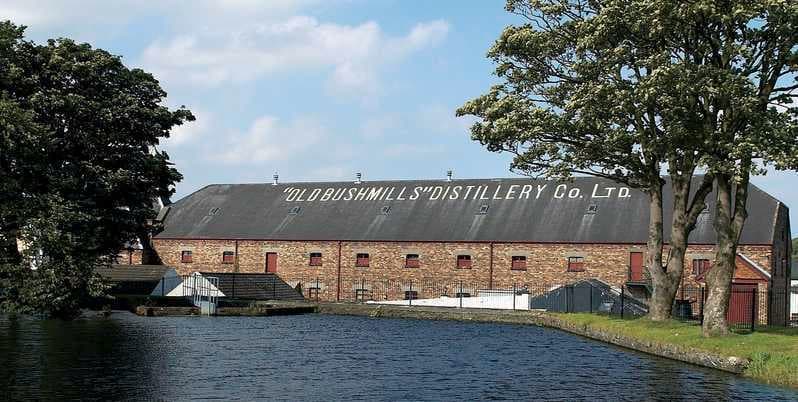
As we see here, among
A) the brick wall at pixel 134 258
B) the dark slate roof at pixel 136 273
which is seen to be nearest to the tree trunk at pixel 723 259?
the dark slate roof at pixel 136 273

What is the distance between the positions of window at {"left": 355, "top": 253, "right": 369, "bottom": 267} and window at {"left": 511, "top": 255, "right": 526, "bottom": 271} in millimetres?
9749

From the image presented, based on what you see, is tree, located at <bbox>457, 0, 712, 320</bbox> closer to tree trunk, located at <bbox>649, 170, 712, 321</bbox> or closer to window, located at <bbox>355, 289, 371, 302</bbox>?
tree trunk, located at <bbox>649, 170, 712, 321</bbox>

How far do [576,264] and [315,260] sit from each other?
17.6m

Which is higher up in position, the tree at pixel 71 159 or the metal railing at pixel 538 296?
the tree at pixel 71 159

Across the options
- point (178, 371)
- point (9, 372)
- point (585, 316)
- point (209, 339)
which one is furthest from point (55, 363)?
point (585, 316)

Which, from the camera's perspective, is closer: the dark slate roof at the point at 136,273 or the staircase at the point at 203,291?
the staircase at the point at 203,291

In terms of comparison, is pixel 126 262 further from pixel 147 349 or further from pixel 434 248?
pixel 147 349

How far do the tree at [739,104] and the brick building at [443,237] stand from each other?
17300 millimetres

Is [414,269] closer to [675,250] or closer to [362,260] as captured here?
[362,260]

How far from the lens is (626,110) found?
2627 cm

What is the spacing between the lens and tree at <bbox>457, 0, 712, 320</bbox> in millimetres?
24969

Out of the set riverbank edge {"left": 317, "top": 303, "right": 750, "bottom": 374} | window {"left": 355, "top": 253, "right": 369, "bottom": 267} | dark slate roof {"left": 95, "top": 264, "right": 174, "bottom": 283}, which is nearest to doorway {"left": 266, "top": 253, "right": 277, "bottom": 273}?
window {"left": 355, "top": 253, "right": 369, "bottom": 267}

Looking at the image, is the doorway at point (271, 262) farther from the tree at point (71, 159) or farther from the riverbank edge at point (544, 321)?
the tree at point (71, 159)

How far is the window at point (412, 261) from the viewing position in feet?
173
